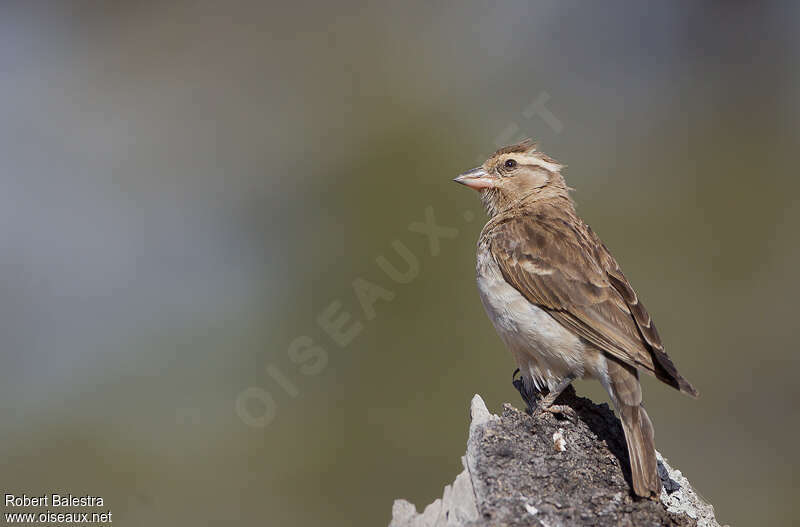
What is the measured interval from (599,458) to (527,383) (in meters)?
1.17

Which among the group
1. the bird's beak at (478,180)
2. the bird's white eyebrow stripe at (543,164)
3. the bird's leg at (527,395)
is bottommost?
the bird's leg at (527,395)

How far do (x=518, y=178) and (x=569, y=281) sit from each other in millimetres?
1418

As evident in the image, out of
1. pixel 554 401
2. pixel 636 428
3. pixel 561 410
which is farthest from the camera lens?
pixel 554 401

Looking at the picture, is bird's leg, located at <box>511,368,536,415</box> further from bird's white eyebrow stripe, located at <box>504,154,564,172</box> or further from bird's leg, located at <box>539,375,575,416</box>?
bird's white eyebrow stripe, located at <box>504,154,564,172</box>

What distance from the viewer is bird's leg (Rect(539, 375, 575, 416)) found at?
16.5 feet

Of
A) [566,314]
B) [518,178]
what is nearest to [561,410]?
[566,314]

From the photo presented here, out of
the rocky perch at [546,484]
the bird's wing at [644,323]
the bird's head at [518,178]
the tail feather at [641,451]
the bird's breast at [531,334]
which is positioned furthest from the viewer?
the bird's head at [518,178]

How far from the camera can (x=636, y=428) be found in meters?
4.64

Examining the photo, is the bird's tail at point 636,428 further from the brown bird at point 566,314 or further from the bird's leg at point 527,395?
the bird's leg at point 527,395

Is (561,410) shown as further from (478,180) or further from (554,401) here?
(478,180)

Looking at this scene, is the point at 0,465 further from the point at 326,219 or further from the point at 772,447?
the point at 772,447

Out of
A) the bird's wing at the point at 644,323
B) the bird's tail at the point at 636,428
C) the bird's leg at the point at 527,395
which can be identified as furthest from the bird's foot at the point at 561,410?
the bird's wing at the point at 644,323

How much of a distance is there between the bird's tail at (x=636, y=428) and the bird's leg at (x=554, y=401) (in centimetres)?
27

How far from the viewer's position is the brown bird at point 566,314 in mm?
5023
